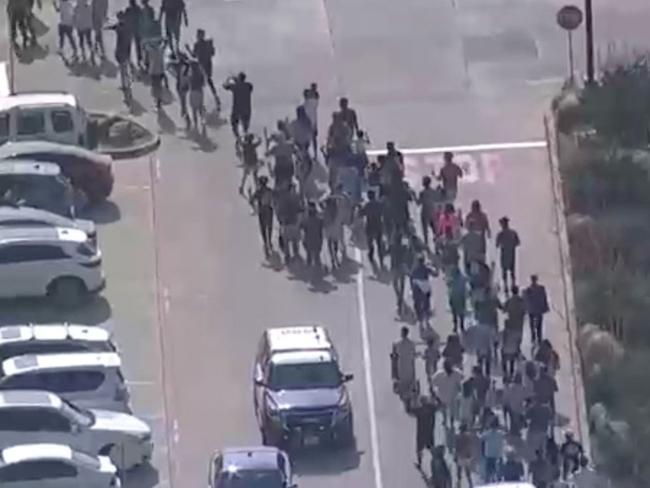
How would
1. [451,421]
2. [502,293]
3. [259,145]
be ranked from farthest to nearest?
[259,145] < [502,293] < [451,421]

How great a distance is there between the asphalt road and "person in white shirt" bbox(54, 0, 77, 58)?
0.47 m

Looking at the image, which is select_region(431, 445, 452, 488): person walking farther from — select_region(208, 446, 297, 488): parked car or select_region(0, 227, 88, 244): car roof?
select_region(0, 227, 88, 244): car roof

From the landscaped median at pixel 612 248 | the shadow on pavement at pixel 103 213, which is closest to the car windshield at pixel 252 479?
the landscaped median at pixel 612 248

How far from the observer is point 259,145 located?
216 feet

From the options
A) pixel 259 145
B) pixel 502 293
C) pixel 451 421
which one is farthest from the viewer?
pixel 259 145

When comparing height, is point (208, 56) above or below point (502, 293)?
above

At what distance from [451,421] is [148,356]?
20.6 ft

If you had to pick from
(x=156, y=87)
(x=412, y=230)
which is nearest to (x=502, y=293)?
(x=412, y=230)

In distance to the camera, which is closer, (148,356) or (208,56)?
(148,356)

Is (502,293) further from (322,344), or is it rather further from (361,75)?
(361,75)

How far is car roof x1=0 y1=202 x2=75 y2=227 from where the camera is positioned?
198ft

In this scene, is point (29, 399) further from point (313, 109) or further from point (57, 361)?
point (313, 109)

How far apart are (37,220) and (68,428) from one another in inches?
295

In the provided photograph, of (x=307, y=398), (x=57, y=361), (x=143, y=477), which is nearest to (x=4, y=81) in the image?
(x=57, y=361)
